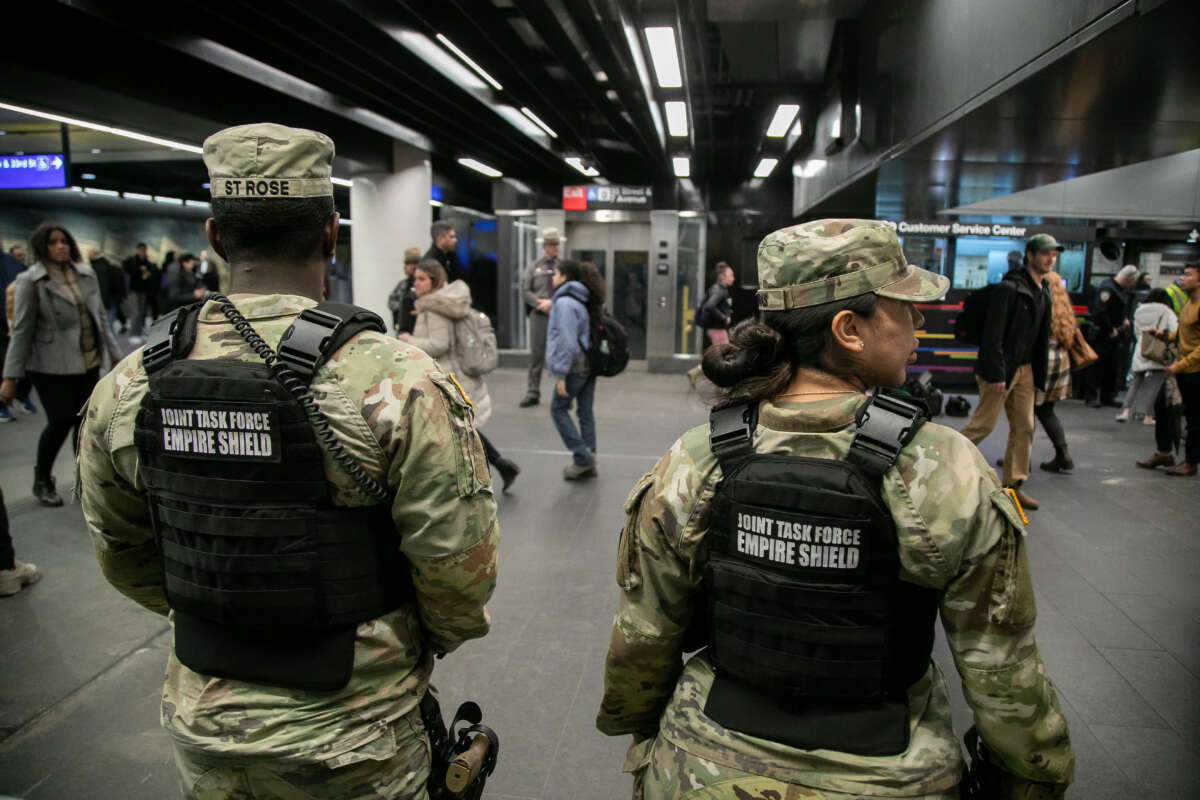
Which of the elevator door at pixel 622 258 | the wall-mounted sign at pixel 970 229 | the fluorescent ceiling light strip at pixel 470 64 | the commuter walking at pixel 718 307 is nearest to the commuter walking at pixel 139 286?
A: the elevator door at pixel 622 258

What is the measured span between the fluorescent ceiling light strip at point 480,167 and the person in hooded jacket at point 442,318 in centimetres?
833

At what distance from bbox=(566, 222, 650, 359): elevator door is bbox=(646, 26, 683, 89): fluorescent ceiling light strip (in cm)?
739

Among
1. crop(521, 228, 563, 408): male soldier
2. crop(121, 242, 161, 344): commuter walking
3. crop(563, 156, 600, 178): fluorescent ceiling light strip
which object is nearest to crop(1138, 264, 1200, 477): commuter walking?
crop(521, 228, 563, 408): male soldier

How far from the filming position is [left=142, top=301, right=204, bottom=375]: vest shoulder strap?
1.56 m

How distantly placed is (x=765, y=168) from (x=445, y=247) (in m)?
8.80

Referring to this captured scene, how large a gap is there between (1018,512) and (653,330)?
13321 mm

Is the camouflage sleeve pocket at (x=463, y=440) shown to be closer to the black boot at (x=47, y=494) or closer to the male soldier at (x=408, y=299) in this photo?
the black boot at (x=47, y=494)

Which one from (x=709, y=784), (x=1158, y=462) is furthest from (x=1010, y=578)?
(x=1158, y=462)

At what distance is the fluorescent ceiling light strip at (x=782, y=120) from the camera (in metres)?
9.00

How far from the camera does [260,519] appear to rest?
1453 millimetres

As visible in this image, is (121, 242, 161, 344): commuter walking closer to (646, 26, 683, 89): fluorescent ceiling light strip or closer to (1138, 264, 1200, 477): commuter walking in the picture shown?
(646, 26, 683, 89): fluorescent ceiling light strip

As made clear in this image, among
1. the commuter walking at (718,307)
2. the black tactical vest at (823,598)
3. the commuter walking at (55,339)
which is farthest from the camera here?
the commuter walking at (718,307)

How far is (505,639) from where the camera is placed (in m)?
3.63

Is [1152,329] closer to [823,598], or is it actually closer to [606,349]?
[606,349]
